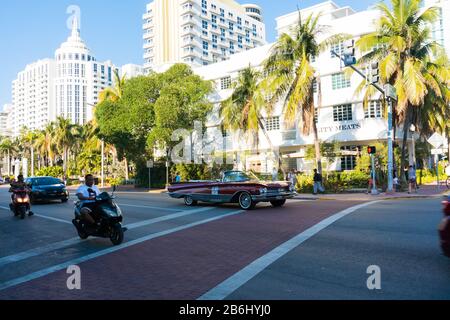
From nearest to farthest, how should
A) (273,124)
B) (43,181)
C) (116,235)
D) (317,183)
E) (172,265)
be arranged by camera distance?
(172,265)
(116,235)
(43,181)
(317,183)
(273,124)

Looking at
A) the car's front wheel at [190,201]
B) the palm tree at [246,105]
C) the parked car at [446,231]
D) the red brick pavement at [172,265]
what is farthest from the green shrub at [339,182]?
the parked car at [446,231]

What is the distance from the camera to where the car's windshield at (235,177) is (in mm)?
15595

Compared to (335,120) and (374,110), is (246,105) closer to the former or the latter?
(335,120)

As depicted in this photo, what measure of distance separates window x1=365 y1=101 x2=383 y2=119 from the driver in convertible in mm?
28425

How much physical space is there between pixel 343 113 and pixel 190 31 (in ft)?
198

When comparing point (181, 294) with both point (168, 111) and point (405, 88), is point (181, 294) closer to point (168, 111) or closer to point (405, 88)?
point (405, 88)

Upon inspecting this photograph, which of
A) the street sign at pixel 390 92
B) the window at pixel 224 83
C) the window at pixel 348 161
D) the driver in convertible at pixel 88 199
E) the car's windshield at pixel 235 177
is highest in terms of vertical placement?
the window at pixel 224 83

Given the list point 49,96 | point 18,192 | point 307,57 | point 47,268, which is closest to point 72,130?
point 307,57

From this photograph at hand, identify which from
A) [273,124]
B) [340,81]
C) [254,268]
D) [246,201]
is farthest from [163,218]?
[273,124]

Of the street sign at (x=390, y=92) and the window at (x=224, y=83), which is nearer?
the street sign at (x=390, y=92)

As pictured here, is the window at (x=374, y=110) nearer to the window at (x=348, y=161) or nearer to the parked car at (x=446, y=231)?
the window at (x=348, y=161)

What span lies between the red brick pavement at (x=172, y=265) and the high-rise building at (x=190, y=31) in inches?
3071

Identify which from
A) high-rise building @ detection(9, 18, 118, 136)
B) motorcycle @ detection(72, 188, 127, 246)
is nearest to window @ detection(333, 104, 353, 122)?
motorcycle @ detection(72, 188, 127, 246)

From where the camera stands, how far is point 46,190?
63.2 feet
